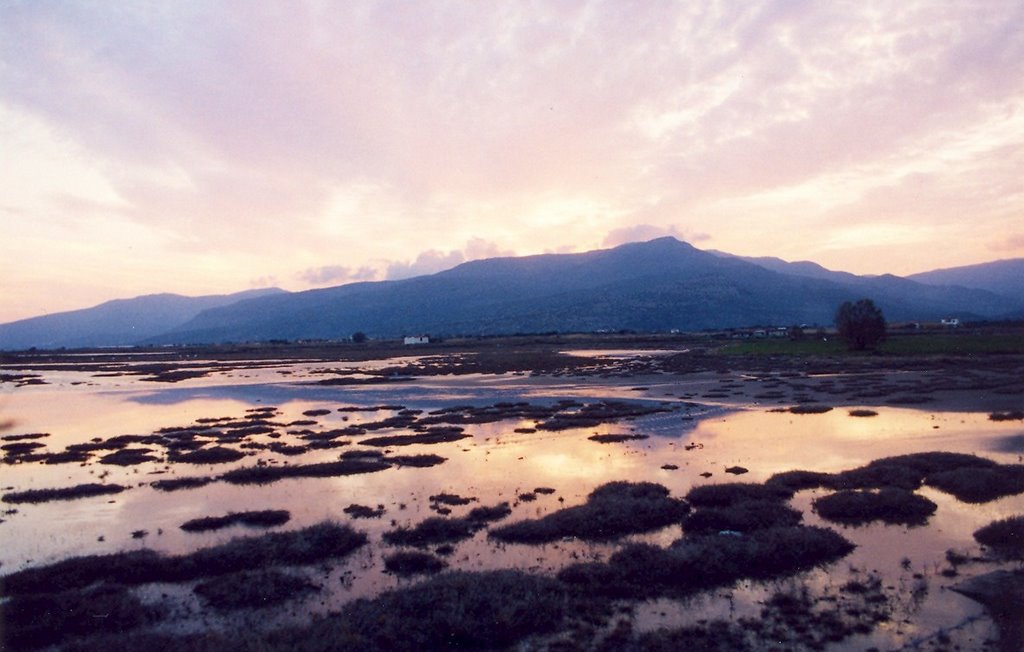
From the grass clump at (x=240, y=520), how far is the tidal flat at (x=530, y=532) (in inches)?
4.2

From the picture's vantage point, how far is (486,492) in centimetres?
2588

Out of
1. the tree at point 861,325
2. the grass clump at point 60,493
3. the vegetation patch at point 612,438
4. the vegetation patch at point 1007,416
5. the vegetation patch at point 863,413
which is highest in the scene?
the tree at point 861,325

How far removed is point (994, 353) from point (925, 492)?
8245cm

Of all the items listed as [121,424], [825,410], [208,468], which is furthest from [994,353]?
[121,424]

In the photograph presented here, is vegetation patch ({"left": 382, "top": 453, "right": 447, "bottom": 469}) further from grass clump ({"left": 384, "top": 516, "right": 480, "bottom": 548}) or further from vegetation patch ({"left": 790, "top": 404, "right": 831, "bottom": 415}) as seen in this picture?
vegetation patch ({"left": 790, "top": 404, "right": 831, "bottom": 415})

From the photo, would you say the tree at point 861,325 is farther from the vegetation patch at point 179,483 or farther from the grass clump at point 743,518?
the vegetation patch at point 179,483

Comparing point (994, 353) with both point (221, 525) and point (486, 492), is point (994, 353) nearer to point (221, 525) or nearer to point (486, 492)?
point (486, 492)

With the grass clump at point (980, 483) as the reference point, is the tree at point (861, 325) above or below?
above

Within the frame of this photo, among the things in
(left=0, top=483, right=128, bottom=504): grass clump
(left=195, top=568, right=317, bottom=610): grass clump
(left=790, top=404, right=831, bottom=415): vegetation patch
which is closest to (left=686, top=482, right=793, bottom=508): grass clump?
(left=195, top=568, right=317, bottom=610): grass clump

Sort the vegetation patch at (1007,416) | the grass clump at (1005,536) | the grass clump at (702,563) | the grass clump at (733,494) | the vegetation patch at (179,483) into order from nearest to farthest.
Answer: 1. the grass clump at (702,563)
2. the grass clump at (1005,536)
3. the grass clump at (733,494)
4. the vegetation patch at (179,483)
5. the vegetation patch at (1007,416)

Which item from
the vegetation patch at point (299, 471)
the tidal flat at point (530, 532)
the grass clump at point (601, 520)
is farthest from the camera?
the vegetation patch at point (299, 471)

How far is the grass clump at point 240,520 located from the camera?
22.3 metres

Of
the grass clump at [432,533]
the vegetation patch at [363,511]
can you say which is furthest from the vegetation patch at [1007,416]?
the vegetation patch at [363,511]

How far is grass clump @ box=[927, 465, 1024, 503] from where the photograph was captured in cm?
2217
